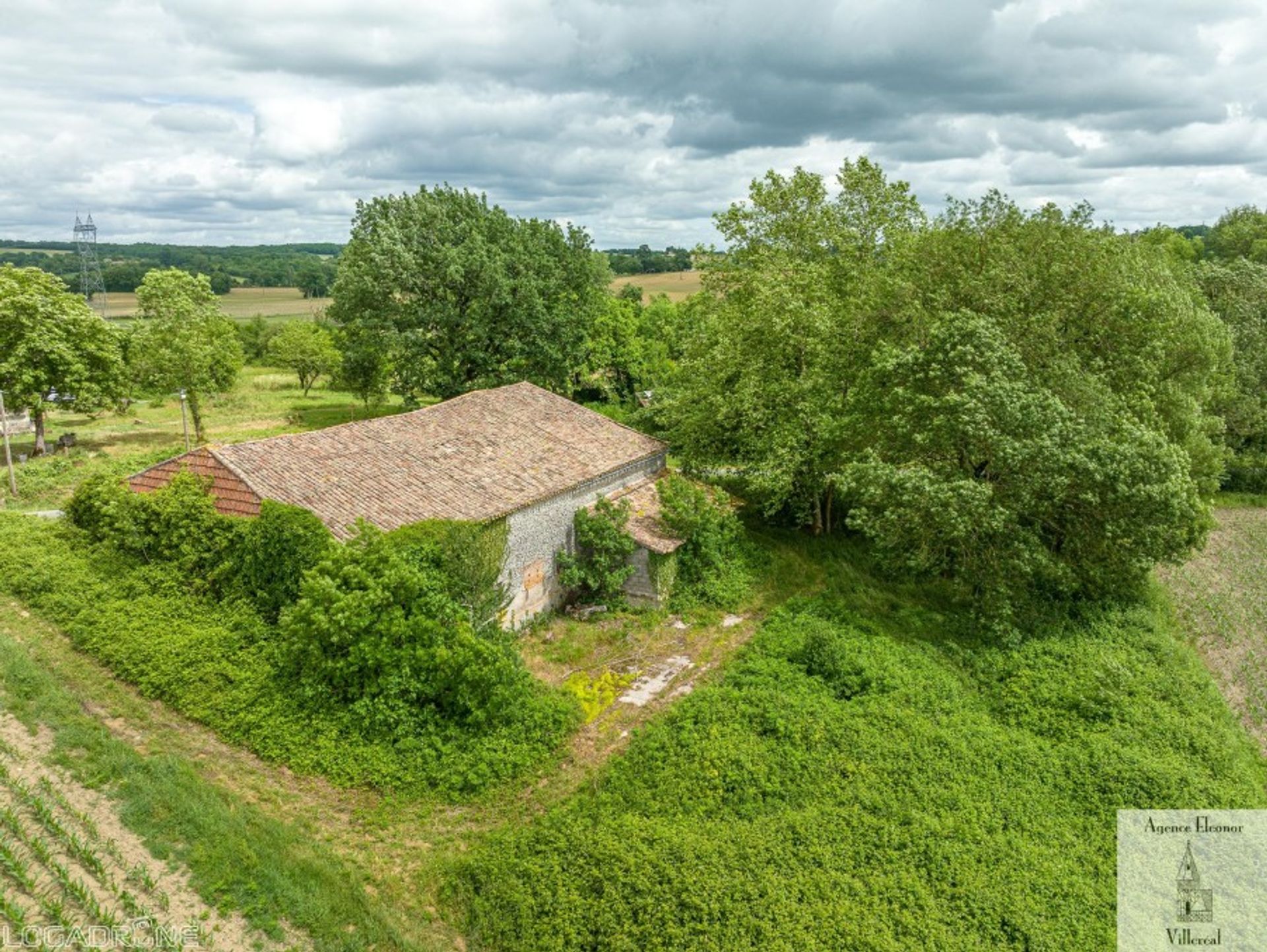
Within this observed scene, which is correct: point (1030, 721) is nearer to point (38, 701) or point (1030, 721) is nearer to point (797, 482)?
point (797, 482)

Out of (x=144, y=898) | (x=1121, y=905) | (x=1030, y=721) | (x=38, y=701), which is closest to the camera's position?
(x=144, y=898)

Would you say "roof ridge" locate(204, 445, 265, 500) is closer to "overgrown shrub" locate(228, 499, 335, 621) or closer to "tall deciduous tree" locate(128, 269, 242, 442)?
"overgrown shrub" locate(228, 499, 335, 621)

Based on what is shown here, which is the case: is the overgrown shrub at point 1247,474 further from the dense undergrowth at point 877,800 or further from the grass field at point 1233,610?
the dense undergrowth at point 877,800

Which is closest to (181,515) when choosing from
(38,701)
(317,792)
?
(38,701)

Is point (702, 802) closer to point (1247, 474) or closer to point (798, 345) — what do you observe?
point (798, 345)

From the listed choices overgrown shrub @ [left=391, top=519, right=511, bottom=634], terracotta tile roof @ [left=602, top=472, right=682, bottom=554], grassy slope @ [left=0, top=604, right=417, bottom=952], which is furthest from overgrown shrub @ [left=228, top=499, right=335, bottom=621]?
terracotta tile roof @ [left=602, top=472, right=682, bottom=554]

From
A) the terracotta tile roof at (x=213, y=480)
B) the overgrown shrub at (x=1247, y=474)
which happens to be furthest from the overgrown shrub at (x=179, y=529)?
the overgrown shrub at (x=1247, y=474)
